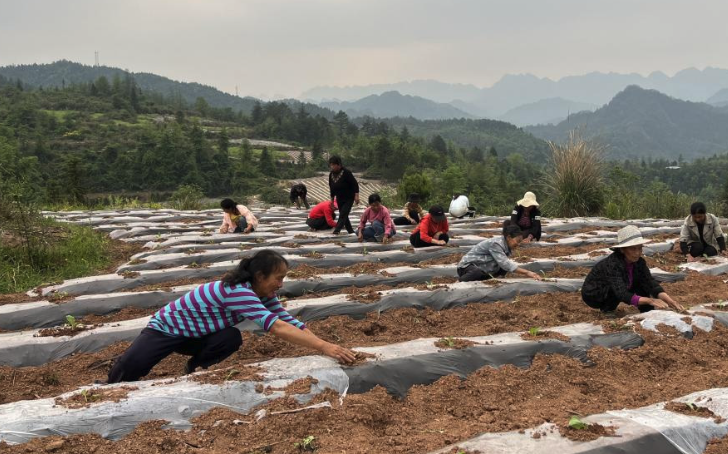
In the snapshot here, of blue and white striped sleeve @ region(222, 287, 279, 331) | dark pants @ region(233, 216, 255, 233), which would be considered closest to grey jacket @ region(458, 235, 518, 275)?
blue and white striped sleeve @ region(222, 287, 279, 331)

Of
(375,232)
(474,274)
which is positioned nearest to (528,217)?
(375,232)

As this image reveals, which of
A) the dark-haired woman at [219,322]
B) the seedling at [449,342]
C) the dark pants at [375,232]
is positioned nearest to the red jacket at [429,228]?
the dark pants at [375,232]

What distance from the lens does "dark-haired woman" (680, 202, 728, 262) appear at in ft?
16.8

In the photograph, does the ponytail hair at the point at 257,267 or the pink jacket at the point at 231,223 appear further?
the pink jacket at the point at 231,223

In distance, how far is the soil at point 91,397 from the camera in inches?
81.4

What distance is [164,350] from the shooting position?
2520 millimetres

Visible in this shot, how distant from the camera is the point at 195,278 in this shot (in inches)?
190

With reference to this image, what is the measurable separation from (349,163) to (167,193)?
720 inches

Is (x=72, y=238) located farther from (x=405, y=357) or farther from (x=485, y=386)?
(x=485, y=386)

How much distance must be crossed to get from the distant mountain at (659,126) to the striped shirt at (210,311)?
14598 centimetres

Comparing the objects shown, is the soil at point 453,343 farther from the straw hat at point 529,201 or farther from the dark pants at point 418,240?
the straw hat at point 529,201

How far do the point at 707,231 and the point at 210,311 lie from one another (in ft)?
16.6

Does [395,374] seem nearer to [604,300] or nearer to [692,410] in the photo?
[692,410]

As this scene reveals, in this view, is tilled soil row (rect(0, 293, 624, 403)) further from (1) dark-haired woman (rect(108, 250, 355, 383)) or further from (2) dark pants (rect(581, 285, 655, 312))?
(1) dark-haired woman (rect(108, 250, 355, 383))
